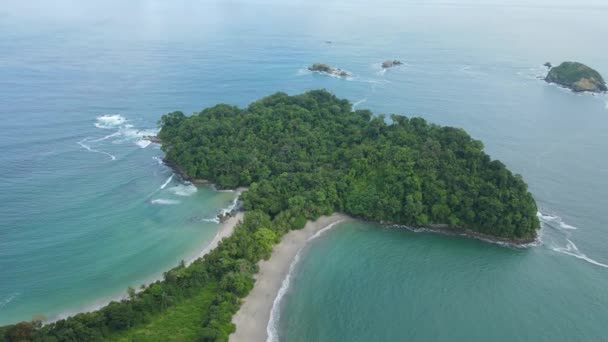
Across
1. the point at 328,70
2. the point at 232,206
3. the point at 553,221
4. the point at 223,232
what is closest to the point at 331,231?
the point at 223,232

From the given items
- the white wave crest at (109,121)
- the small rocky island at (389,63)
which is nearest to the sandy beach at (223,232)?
the white wave crest at (109,121)

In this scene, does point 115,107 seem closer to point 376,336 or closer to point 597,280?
point 376,336

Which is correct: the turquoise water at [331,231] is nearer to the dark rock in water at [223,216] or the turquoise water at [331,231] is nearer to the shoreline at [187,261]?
the shoreline at [187,261]

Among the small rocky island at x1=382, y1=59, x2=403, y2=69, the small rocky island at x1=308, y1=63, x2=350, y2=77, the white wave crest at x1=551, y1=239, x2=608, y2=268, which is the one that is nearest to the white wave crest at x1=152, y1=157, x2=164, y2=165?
the white wave crest at x1=551, y1=239, x2=608, y2=268

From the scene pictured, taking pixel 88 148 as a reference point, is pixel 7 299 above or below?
below

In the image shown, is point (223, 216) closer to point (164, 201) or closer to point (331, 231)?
point (164, 201)

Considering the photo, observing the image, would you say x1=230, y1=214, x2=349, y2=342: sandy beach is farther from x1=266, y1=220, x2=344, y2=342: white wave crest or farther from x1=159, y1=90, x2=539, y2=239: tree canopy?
x1=159, y1=90, x2=539, y2=239: tree canopy
